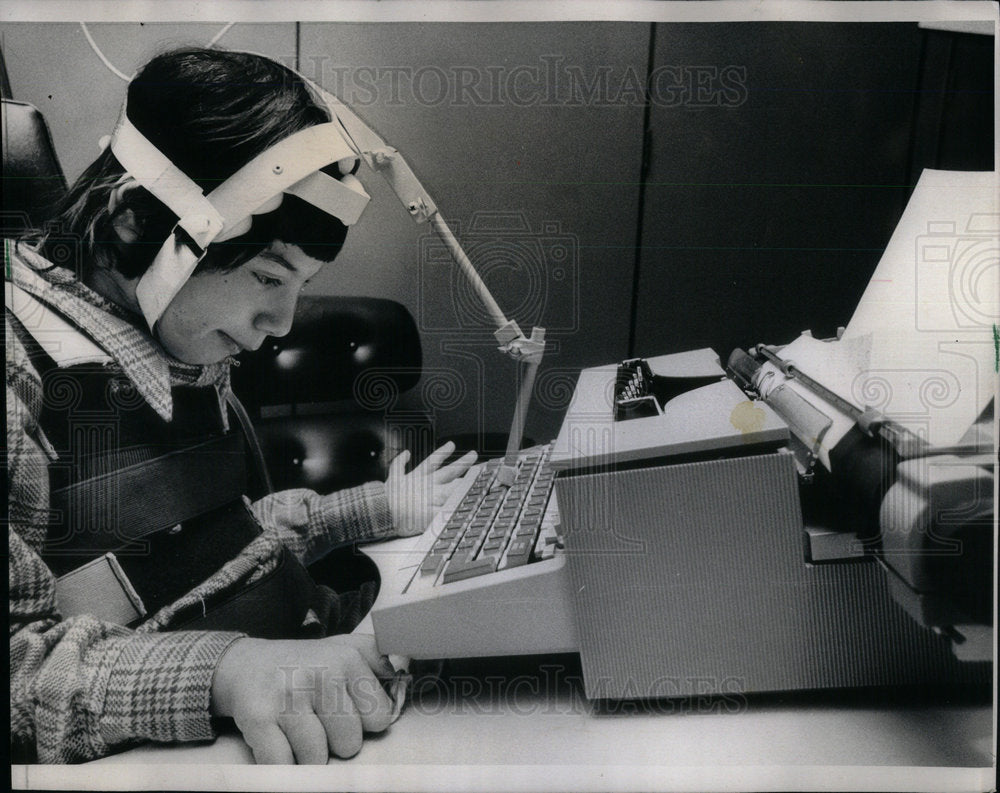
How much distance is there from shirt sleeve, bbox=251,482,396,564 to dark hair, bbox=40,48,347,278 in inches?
12.4

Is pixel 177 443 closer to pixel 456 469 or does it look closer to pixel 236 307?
pixel 236 307

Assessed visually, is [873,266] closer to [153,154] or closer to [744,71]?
[744,71]

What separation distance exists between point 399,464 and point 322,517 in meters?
0.12

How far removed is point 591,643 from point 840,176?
2.20 feet

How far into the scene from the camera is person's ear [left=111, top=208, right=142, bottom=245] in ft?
3.23

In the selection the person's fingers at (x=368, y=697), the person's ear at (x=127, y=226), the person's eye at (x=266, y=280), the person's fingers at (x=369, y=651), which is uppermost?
the person's ear at (x=127, y=226)

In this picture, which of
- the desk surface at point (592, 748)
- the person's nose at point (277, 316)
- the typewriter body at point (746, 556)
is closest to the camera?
the typewriter body at point (746, 556)

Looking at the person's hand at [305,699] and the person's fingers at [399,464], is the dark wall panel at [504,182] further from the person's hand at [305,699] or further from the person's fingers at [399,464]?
the person's hand at [305,699]

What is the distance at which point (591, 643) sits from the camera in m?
0.85

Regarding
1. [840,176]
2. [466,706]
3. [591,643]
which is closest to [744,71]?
[840,176]

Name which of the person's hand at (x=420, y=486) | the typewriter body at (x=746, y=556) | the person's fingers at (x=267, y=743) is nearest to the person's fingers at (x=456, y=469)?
the person's hand at (x=420, y=486)

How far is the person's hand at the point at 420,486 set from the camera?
1.03 meters

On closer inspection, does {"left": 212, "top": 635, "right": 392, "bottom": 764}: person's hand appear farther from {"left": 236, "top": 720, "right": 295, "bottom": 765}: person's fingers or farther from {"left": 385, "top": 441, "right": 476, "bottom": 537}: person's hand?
{"left": 385, "top": 441, "right": 476, "bottom": 537}: person's hand

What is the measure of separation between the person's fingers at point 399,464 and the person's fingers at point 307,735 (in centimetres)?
31
